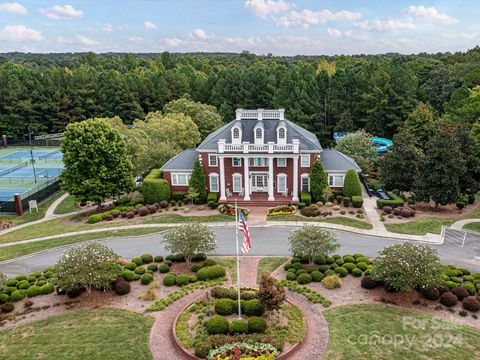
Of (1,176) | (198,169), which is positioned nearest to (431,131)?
(198,169)

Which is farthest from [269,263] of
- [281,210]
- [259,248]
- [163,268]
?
[281,210]

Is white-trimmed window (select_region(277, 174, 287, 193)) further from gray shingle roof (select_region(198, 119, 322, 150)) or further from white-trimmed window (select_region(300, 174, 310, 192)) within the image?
gray shingle roof (select_region(198, 119, 322, 150))

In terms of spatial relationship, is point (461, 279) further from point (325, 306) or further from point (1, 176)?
point (1, 176)

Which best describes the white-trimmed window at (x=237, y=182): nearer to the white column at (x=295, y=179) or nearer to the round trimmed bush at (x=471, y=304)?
the white column at (x=295, y=179)

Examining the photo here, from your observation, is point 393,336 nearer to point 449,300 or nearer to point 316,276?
point 449,300

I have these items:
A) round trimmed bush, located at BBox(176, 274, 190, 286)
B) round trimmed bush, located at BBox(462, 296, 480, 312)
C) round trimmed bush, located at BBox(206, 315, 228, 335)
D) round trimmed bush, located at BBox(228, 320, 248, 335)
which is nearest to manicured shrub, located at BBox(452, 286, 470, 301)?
round trimmed bush, located at BBox(462, 296, 480, 312)

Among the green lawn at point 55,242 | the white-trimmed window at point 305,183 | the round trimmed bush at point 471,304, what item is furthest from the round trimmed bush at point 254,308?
the white-trimmed window at point 305,183

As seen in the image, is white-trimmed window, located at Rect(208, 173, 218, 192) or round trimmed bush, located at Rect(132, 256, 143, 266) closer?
round trimmed bush, located at Rect(132, 256, 143, 266)
